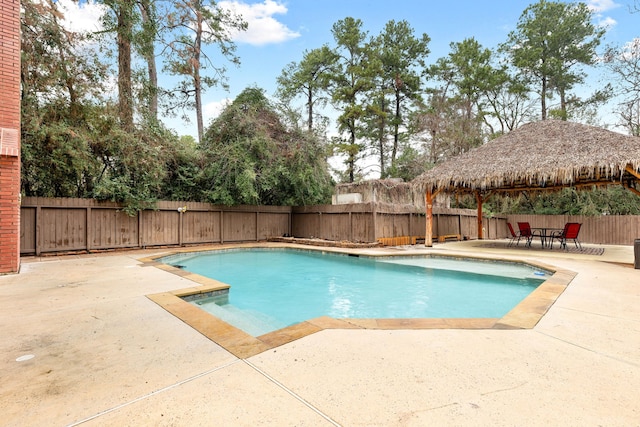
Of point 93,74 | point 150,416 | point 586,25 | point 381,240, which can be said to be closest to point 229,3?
point 93,74

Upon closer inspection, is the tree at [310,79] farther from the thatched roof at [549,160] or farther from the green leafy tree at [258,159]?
the thatched roof at [549,160]

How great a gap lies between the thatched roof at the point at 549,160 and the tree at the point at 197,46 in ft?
34.1

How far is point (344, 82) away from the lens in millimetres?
18859

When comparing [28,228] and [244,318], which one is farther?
[28,228]

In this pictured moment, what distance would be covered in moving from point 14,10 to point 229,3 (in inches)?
412

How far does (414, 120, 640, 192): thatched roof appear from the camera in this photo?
7.85 metres

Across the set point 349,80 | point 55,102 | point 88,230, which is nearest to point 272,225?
point 88,230

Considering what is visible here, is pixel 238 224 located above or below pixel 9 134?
below

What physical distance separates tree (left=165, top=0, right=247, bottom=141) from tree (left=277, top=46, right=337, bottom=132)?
5.13 m

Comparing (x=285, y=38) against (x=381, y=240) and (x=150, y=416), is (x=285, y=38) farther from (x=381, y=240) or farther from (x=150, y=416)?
(x=150, y=416)

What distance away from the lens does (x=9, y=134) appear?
4.98 m

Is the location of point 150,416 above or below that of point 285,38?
below

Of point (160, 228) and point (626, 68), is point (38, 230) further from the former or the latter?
point (626, 68)

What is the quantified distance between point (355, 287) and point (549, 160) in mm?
7208
